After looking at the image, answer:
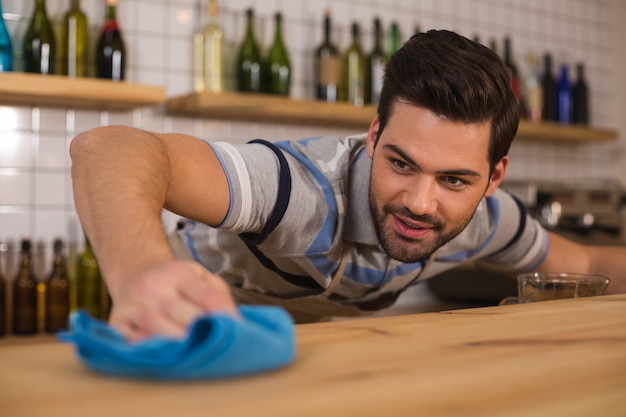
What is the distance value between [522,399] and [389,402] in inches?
3.2

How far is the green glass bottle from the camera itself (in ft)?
6.70

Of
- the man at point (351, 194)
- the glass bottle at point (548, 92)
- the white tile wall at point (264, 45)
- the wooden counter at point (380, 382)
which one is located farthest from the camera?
the glass bottle at point (548, 92)

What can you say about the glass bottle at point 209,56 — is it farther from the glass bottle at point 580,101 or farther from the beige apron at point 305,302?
the glass bottle at point 580,101

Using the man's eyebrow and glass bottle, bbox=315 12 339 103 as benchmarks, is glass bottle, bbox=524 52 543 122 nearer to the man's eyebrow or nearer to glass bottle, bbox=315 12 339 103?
glass bottle, bbox=315 12 339 103

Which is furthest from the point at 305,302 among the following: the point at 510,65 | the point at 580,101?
the point at 580,101

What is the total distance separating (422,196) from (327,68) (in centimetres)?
133

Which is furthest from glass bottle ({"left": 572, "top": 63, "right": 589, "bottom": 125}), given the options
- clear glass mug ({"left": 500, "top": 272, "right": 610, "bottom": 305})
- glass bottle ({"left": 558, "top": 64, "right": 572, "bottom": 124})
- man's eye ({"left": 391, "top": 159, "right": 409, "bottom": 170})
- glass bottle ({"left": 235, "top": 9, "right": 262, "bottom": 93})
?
clear glass mug ({"left": 500, "top": 272, "right": 610, "bottom": 305})

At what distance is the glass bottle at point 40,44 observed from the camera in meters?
1.93

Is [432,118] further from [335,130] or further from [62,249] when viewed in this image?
[335,130]

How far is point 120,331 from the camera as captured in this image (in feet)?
1.66

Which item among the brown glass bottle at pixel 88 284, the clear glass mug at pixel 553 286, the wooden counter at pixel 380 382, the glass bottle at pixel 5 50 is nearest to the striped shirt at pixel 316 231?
the clear glass mug at pixel 553 286

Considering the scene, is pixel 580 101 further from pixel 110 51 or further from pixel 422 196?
pixel 422 196

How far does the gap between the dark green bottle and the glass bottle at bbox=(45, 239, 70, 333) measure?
827mm

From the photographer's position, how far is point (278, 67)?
7.77 feet
